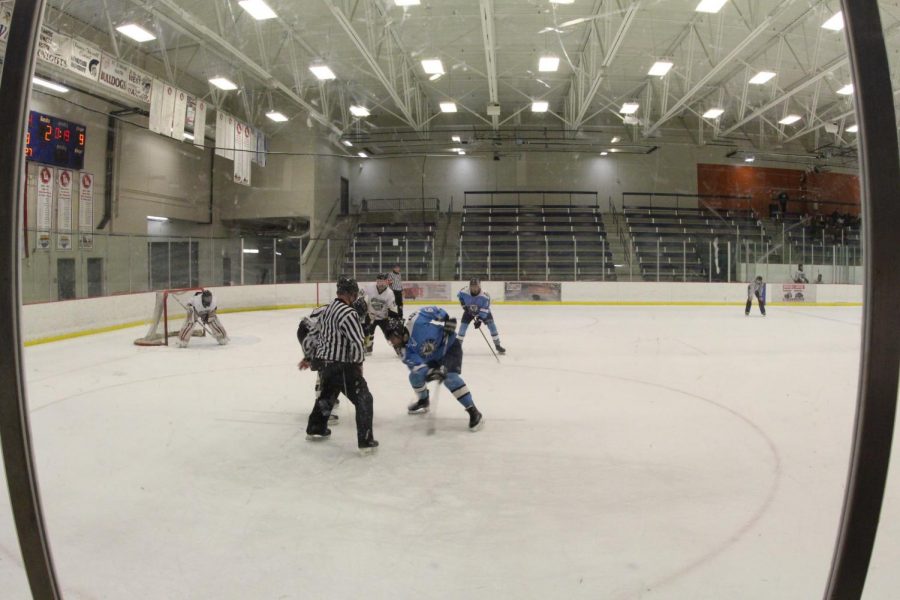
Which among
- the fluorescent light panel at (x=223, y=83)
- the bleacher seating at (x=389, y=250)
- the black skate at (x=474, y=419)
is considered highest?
the fluorescent light panel at (x=223, y=83)

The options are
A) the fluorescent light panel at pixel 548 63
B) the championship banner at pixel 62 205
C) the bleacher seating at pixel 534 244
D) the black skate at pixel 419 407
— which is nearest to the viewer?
the championship banner at pixel 62 205

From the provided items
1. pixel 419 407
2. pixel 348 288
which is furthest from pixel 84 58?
pixel 419 407

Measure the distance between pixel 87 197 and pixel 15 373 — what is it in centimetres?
608

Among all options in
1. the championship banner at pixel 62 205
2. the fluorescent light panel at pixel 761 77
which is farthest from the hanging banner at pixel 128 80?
the fluorescent light panel at pixel 761 77

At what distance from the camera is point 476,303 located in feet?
24.1

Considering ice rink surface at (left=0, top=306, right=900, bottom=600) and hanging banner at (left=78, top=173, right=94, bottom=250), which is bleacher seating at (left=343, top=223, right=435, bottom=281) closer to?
ice rink surface at (left=0, top=306, right=900, bottom=600)

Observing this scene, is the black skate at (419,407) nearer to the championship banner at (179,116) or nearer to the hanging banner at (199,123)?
the championship banner at (179,116)

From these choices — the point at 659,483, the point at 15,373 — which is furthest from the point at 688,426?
the point at 15,373

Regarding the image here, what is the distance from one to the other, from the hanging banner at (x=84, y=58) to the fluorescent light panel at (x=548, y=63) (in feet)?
22.0

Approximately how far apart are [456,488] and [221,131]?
8.52m

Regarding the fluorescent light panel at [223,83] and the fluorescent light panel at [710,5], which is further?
the fluorescent light panel at [223,83]

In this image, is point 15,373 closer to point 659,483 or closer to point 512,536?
point 512,536

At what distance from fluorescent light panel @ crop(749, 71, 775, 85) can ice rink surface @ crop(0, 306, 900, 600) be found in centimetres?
706

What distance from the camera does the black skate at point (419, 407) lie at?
4.46 metres
